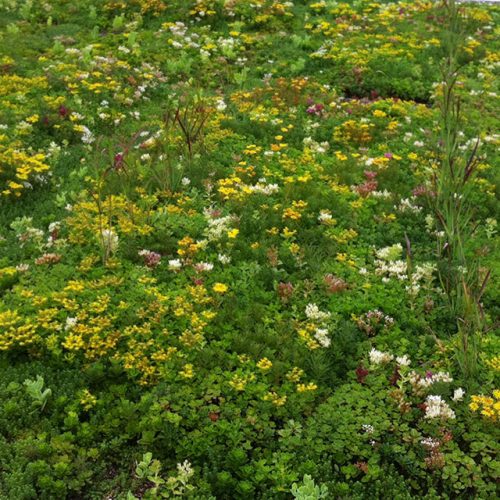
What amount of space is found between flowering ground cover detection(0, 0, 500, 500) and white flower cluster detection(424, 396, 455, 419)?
0.7 inches

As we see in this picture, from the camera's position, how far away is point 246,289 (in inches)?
289

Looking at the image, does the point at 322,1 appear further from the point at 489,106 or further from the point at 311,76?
the point at 489,106

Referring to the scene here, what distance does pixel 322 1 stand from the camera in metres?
18.9

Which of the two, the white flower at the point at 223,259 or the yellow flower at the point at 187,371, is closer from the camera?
the yellow flower at the point at 187,371

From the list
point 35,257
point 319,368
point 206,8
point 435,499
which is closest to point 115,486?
point 319,368

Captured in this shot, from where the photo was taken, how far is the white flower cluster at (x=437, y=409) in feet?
18.7

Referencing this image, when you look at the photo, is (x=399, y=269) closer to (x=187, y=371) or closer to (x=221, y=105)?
(x=187, y=371)

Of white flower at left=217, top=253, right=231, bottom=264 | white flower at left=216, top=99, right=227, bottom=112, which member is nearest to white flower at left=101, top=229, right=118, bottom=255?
white flower at left=217, top=253, right=231, bottom=264

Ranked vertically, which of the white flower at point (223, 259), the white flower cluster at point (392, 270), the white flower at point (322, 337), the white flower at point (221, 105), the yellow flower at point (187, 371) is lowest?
the white flower at point (322, 337)

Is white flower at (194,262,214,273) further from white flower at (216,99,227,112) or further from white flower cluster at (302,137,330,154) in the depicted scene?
white flower at (216,99,227,112)

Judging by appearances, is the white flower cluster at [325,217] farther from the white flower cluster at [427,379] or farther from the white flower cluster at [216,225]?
the white flower cluster at [427,379]

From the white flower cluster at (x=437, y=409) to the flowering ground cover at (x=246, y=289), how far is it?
0.06 feet

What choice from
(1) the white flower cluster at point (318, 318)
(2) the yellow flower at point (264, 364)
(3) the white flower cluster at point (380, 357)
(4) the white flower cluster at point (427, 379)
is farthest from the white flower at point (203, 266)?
(4) the white flower cluster at point (427, 379)

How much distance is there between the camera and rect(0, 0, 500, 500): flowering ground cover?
5.37 metres
